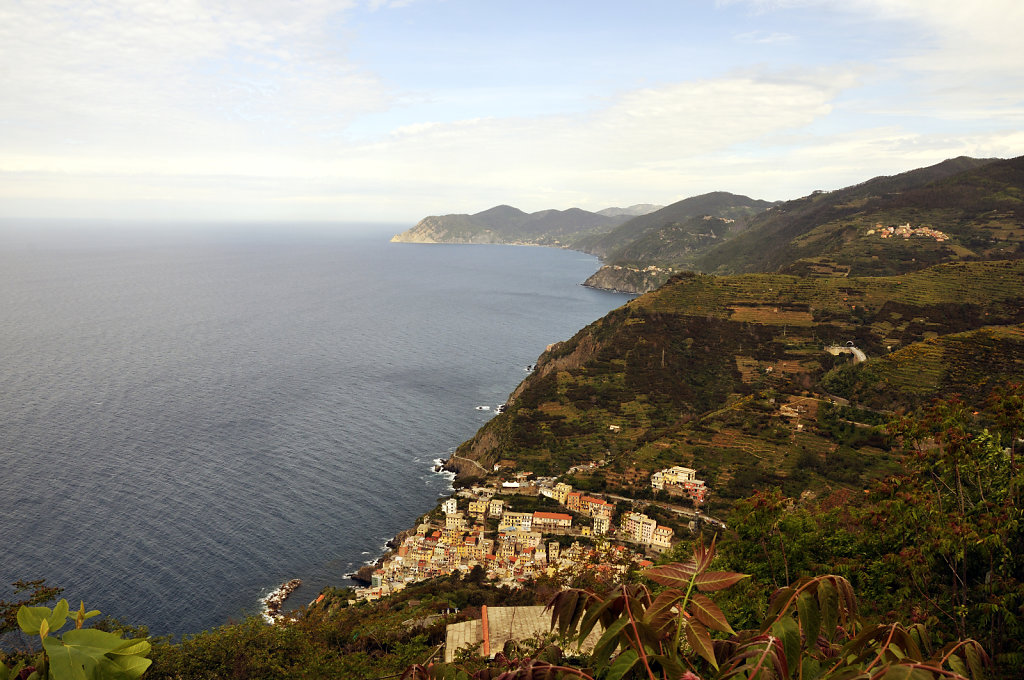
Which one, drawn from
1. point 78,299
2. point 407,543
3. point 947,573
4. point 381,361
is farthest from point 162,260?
point 947,573

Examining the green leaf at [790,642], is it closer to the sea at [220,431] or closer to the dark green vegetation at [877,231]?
the sea at [220,431]

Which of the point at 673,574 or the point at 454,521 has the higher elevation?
the point at 673,574

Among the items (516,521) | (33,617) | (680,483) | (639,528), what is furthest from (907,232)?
(33,617)

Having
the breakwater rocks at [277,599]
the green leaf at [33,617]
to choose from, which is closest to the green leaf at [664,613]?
the green leaf at [33,617]

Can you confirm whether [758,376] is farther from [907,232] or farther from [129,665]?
[129,665]

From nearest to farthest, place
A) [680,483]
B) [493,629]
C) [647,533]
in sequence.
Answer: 1. [493,629]
2. [647,533]
3. [680,483]

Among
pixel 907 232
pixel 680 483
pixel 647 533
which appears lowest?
pixel 647 533

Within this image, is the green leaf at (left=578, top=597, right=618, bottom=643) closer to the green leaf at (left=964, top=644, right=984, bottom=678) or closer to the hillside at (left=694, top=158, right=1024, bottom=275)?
the green leaf at (left=964, top=644, right=984, bottom=678)

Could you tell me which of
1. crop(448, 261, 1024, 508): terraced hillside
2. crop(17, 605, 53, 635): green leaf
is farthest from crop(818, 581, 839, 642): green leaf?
crop(448, 261, 1024, 508): terraced hillside
